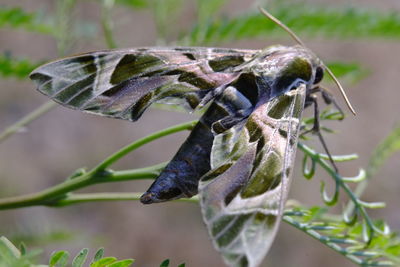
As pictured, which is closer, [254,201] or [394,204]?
[254,201]

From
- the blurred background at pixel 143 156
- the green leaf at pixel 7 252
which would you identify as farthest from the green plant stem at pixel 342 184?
the blurred background at pixel 143 156

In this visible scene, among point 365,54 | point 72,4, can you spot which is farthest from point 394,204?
point 72,4

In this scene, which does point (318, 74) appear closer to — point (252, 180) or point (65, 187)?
point (252, 180)

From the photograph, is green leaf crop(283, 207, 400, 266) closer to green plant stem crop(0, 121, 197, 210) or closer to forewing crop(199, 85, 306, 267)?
forewing crop(199, 85, 306, 267)

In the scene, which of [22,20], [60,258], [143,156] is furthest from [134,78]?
[143,156]

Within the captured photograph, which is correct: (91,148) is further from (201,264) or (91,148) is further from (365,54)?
(365,54)

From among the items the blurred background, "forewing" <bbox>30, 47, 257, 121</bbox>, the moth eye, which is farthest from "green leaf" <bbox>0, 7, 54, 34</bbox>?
the blurred background

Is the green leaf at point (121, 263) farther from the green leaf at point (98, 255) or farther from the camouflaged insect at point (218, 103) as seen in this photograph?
the camouflaged insect at point (218, 103)
